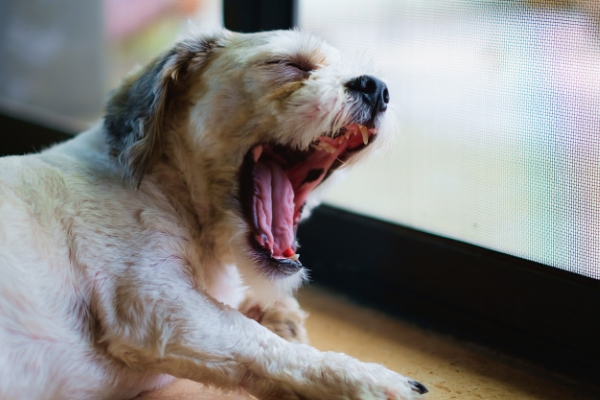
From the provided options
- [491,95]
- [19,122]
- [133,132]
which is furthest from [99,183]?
[19,122]

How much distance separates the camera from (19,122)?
251cm

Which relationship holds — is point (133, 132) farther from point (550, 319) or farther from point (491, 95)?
point (550, 319)

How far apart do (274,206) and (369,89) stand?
26 cm

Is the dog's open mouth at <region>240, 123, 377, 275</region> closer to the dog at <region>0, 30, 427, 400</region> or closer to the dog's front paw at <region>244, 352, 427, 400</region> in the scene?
the dog at <region>0, 30, 427, 400</region>

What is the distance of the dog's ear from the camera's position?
117cm

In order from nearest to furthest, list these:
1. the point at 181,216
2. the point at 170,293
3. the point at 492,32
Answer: the point at 170,293
the point at 181,216
the point at 492,32

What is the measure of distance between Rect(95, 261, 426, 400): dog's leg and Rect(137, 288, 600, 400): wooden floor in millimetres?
160

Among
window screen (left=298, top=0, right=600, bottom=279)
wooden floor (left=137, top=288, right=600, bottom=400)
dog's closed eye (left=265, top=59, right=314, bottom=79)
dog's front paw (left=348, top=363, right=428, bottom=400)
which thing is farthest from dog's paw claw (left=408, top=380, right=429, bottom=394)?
dog's closed eye (left=265, top=59, right=314, bottom=79)

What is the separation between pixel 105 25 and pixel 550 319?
1951mm

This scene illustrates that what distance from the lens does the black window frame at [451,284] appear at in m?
1.27

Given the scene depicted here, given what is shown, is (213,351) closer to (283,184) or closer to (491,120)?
(283,184)

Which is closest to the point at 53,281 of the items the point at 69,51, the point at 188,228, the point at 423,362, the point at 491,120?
the point at 188,228

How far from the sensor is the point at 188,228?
1.20m

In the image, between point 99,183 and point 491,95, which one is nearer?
point 99,183
